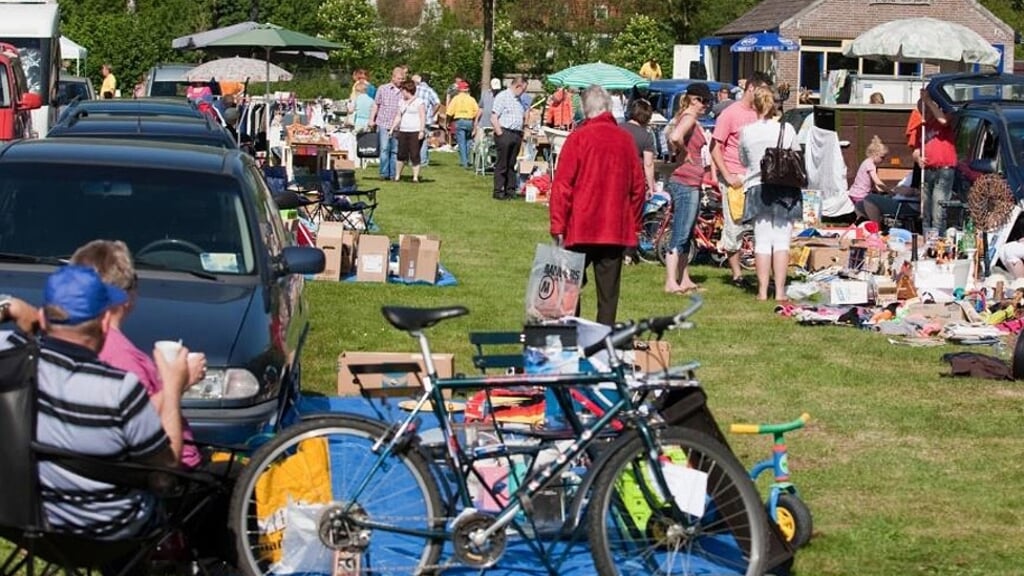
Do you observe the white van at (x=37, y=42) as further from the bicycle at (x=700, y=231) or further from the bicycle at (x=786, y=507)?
the bicycle at (x=786, y=507)

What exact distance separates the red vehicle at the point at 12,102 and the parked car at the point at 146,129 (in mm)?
7445

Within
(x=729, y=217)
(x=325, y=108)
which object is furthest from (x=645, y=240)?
(x=325, y=108)

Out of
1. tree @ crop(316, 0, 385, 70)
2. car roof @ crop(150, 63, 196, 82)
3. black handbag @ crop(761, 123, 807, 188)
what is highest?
tree @ crop(316, 0, 385, 70)

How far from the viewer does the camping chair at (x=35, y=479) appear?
5348 millimetres

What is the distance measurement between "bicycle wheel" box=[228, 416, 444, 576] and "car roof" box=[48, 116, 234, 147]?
7.47 metres

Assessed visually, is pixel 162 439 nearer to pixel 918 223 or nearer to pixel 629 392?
pixel 629 392

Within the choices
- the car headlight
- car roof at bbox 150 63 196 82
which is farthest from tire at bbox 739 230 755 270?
car roof at bbox 150 63 196 82

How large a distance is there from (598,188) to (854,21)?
5136 centimetres

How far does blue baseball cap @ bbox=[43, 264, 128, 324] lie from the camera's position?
542 centimetres

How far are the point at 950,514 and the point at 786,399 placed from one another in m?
2.96

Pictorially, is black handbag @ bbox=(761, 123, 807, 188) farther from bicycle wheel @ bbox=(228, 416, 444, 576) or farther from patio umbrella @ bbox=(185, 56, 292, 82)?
patio umbrella @ bbox=(185, 56, 292, 82)

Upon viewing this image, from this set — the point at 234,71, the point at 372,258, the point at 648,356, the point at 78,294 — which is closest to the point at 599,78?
the point at 234,71

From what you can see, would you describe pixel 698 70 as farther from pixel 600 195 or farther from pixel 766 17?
pixel 600 195

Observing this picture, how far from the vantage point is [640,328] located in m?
6.28
